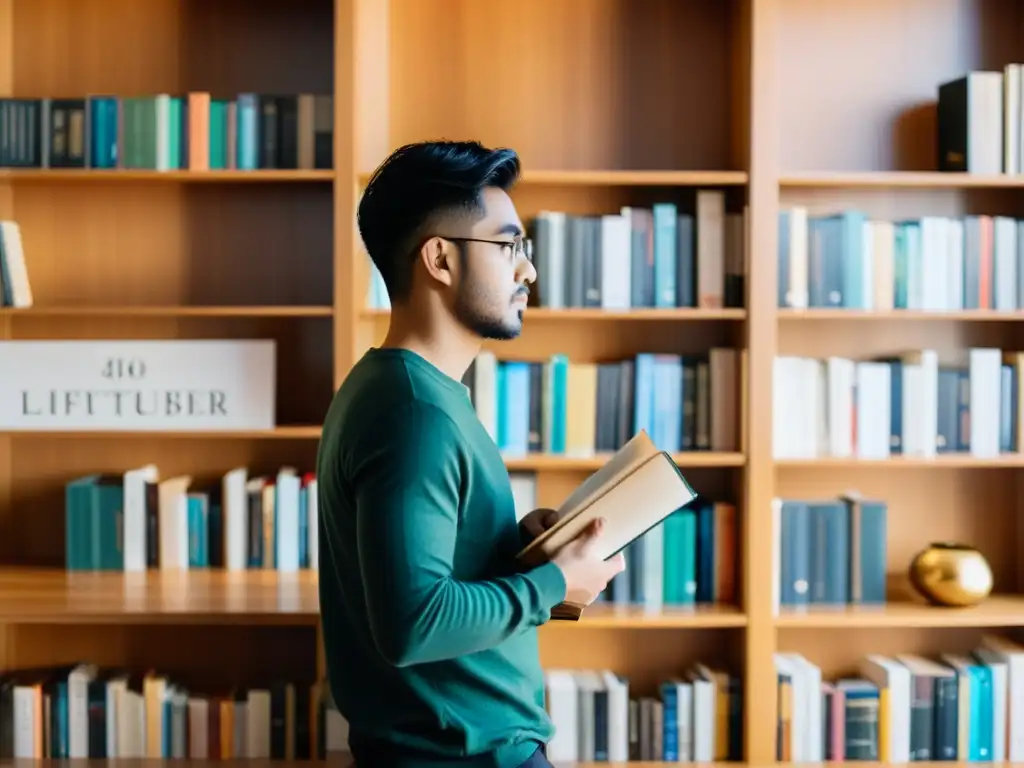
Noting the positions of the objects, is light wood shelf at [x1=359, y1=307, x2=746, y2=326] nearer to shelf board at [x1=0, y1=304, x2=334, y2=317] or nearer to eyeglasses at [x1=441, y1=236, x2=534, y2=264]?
shelf board at [x1=0, y1=304, x2=334, y2=317]

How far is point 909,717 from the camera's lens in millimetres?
3199

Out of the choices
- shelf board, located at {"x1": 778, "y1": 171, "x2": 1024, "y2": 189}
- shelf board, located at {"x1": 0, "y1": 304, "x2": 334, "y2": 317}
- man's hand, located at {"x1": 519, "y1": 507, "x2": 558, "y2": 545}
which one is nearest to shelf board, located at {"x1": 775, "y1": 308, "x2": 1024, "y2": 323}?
shelf board, located at {"x1": 778, "y1": 171, "x2": 1024, "y2": 189}

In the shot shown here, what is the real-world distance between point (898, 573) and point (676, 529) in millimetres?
749

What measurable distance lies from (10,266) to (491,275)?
2057 mm

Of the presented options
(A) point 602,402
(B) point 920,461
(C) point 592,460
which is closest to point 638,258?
(A) point 602,402

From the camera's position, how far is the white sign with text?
3.15 meters

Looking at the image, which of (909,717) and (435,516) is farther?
(909,717)

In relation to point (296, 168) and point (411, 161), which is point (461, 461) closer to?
point (411, 161)

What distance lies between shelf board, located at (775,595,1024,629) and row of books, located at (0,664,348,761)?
1.27m

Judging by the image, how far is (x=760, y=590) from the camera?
3115 millimetres

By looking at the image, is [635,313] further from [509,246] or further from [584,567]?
[584,567]

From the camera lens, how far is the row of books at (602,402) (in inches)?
126

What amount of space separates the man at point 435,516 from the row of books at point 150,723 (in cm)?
168

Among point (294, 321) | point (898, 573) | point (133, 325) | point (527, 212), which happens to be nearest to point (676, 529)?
point (898, 573)
